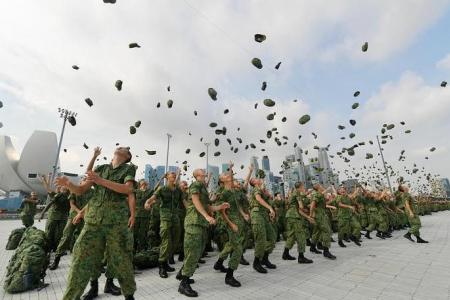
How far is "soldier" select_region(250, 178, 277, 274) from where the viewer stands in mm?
6285

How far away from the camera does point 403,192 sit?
1045 cm

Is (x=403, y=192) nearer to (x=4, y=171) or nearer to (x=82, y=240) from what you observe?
(x=82, y=240)

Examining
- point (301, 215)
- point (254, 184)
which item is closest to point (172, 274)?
point (254, 184)

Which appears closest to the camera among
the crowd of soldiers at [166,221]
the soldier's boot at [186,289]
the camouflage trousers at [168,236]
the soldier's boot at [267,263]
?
the crowd of soldiers at [166,221]

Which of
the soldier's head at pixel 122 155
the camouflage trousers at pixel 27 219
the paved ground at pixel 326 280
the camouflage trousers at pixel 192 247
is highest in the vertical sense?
the soldier's head at pixel 122 155


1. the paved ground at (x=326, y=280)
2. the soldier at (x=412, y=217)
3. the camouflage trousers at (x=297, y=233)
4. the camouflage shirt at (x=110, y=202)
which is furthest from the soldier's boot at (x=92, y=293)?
the soldier at (x=412, y=217)

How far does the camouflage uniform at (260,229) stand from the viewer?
20.7 feet

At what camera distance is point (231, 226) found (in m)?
5.34

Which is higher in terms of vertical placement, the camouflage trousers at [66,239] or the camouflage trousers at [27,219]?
the camouflage trousers at [27,219]

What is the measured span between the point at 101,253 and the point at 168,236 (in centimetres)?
268

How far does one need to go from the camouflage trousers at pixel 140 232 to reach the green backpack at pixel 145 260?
2.60ft

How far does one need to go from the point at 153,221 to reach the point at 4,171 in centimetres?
8424

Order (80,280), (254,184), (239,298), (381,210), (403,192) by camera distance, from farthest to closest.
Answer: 1. (381,210)
2. (403,192)
3. (254,184)
4. (239,298)
5. (80,280)

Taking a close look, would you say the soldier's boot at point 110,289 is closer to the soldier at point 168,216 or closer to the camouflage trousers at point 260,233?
the soldier at point 168,216
